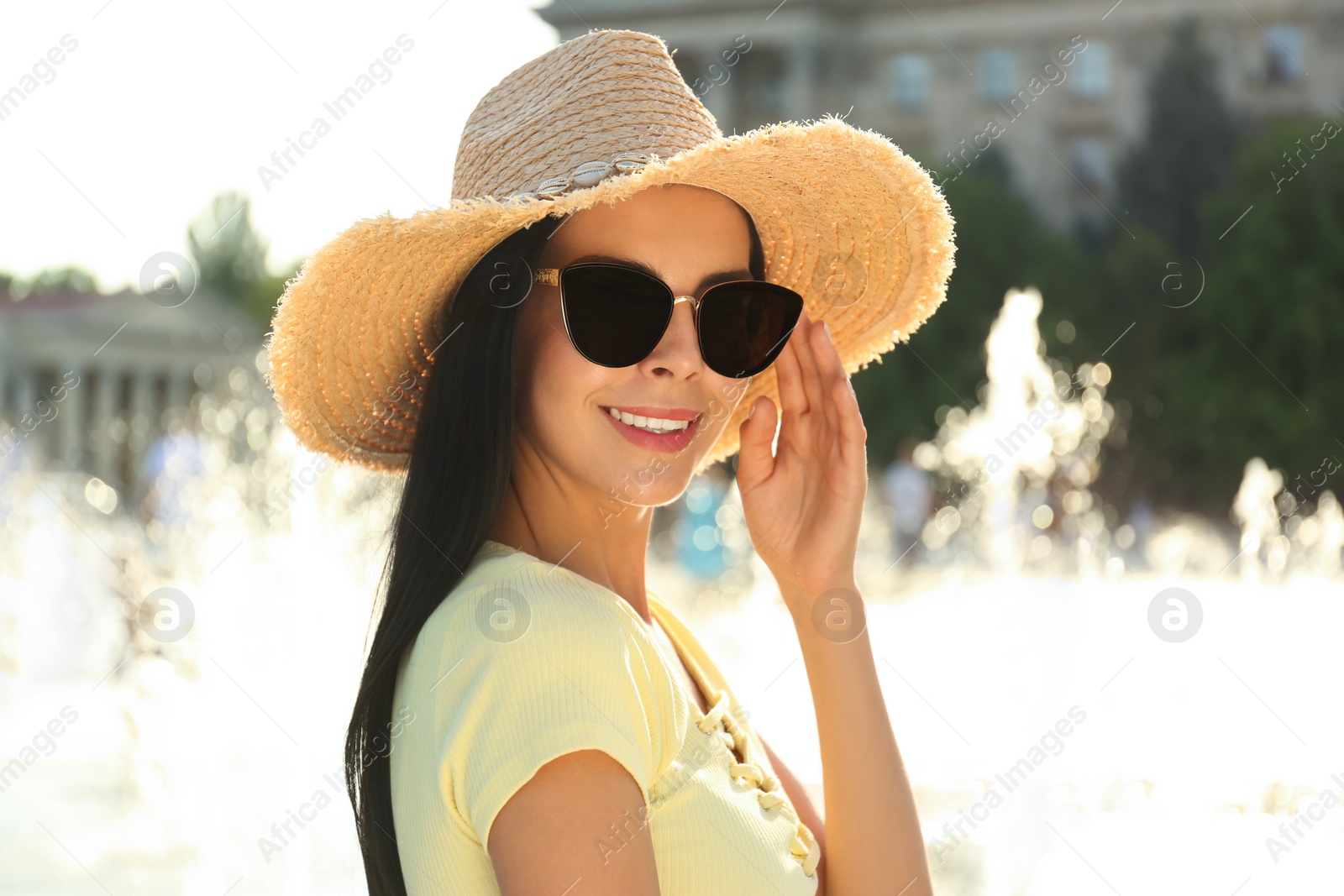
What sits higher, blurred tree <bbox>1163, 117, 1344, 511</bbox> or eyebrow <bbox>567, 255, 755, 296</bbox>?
blurred tree <bbox>1163, 117, 1344, 511</bbox>

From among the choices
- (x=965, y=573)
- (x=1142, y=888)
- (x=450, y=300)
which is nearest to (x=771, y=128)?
(x=450, y=300)

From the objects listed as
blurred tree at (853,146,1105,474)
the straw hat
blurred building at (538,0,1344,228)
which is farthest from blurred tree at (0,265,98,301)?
the straw hat

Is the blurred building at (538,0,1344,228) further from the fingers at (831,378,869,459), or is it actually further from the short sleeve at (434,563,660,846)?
the short sleeve at (434,563,660,846)

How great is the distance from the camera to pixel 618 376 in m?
1.93

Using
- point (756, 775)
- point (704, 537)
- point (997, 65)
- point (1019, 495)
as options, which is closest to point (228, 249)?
point (997, 65)

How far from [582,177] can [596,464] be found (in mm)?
392

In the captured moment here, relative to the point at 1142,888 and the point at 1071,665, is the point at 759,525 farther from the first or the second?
the point at 1071,665

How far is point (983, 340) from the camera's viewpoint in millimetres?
33812

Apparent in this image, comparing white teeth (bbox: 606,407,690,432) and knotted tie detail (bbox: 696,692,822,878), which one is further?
white teeth (bbox: 606,407,690,432)

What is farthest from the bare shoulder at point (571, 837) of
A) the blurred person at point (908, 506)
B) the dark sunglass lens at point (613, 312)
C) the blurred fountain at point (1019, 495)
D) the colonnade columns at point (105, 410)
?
the colonnade columns at point (105, 410)

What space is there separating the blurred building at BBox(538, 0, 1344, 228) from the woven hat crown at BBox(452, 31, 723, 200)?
38.2 metres

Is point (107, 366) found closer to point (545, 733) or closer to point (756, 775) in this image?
point (756, 775)

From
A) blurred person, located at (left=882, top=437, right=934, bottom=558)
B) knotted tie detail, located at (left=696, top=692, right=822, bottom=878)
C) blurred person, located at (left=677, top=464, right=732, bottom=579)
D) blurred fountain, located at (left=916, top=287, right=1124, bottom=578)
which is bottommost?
blurred person, located at (left=677, top=464, right=732, bottom=579)

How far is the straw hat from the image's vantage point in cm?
192
